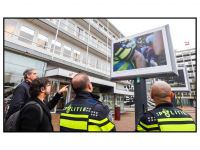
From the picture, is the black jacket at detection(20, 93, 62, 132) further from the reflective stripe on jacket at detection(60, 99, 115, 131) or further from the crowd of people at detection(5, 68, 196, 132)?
the reflective stripe on jacket at detection(60, 99, 115, 131)

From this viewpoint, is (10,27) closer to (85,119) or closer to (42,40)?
(42,40)

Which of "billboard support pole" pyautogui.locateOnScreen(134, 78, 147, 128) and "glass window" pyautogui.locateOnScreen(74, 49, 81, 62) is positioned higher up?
"glass window" pyautogui.locateOnScreen(74, 49, 81, 62)

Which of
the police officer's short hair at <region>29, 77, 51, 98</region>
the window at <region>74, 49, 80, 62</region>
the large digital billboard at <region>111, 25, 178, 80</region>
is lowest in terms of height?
the police officer's short hair at <region>29, 77, 51, 98</region>

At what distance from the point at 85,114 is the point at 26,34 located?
33.6 feet

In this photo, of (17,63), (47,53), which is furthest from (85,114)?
(47,53)

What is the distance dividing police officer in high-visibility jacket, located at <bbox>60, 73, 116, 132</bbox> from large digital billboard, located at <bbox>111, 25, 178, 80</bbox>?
400 cm

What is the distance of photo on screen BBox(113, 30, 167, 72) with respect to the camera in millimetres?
4957

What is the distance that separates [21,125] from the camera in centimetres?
135

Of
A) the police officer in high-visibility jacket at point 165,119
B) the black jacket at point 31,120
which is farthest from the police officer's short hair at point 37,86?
the police officer in high-visibility jacket at point 165,119

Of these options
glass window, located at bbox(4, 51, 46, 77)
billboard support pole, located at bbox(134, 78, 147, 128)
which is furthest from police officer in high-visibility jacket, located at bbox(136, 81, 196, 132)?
glass window, located at bbox(4, 51, 46, 77)

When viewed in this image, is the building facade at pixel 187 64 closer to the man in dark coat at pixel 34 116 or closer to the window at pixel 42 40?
the window at pixel 42 40

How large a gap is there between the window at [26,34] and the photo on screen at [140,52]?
7194 millimetres

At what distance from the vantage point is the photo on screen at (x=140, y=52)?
195 inches

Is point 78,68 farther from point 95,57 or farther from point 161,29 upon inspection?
point 161,29
